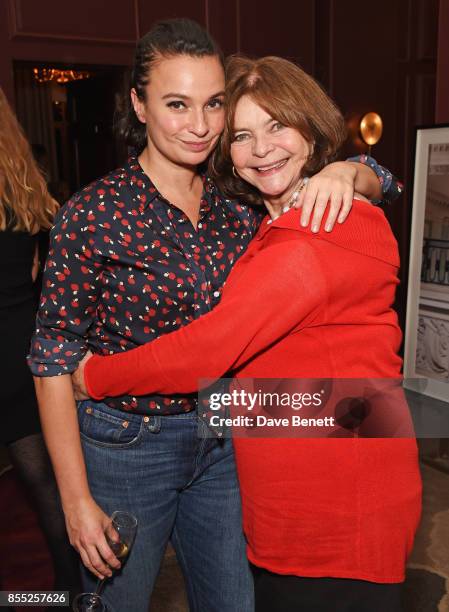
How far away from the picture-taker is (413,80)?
17.8 ft

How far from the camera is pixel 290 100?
133cm

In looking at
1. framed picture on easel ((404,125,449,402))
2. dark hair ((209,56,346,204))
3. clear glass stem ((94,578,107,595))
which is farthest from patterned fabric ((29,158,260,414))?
framed picture on easel ((404,125,449,402))

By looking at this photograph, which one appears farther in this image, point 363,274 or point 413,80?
point 413,80

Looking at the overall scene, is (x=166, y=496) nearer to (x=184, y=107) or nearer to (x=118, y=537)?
(x=118, y=537)

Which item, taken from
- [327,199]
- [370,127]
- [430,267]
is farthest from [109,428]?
[370,127]

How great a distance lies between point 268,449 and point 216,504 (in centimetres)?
30

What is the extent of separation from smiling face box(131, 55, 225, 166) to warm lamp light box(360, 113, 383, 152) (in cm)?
397

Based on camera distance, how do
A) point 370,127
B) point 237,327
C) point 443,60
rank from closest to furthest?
point 237,327
point 443,60
point 370,127

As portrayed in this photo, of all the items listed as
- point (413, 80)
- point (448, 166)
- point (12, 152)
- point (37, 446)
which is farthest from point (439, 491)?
point (413, 80)

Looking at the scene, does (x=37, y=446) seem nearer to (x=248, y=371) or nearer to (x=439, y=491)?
(x=248, y=371)

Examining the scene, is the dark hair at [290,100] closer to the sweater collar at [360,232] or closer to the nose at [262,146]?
the nose at [262,146]

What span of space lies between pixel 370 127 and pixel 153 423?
4.27m

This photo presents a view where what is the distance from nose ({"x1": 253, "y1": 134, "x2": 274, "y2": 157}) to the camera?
135cm
